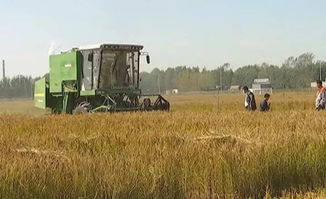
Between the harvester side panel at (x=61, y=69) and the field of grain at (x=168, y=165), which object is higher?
the harvester side panel at (x=61, y=69)

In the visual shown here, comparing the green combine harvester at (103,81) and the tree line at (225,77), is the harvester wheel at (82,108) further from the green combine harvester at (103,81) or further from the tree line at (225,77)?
the tree line at (225,77)

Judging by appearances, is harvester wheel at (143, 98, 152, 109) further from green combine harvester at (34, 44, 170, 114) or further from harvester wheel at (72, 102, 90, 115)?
harvester wheel at (72, 102, 90, 115)

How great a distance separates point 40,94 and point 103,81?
465cm

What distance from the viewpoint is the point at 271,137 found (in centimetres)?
911

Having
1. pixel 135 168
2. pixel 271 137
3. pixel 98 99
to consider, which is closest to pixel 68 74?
pixel 98 99

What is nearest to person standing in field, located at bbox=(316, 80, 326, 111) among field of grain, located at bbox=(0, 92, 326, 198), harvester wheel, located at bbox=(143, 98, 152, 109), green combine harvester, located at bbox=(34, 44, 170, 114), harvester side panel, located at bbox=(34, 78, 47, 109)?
green combine harvester, located at bbox=(34, 44, 170, 114)

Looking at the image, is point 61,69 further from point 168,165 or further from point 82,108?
point 168,165

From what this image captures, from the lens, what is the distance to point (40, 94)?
24.9 m

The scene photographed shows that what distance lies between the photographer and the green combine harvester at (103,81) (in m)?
Result: 21.3

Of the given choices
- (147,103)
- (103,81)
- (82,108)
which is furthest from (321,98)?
(82,108)

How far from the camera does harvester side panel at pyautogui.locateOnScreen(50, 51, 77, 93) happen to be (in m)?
22.2

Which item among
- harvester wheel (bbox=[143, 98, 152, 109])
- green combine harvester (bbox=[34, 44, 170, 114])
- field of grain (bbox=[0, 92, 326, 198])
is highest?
green combine harvester (bbox=[34, 44, 170, 114])

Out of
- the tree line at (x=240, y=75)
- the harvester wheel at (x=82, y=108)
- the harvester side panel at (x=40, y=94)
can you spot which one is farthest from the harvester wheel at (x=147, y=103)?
the tree line at (x=240, y=75)

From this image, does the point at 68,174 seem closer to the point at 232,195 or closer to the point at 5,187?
the point at 5,187
